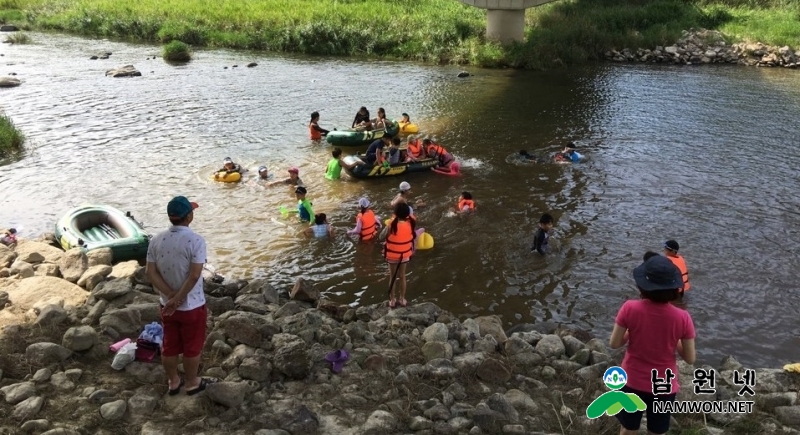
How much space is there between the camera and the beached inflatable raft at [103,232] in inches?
420

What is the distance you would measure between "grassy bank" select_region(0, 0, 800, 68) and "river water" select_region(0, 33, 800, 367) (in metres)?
4.23

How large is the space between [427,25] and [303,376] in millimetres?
31960

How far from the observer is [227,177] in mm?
15078

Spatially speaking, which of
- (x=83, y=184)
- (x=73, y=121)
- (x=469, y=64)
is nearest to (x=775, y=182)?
(x=83, y=184)

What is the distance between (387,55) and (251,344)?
2978cm

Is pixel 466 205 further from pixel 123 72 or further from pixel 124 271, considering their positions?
pixel 123 72

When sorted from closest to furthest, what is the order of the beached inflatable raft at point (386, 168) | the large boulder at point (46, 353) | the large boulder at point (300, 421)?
the large boulder at point (300, 421) → the large boulder at point (46, 353) → the beached inflatable raft at point (386, 168)

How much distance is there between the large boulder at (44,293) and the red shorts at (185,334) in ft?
9.38

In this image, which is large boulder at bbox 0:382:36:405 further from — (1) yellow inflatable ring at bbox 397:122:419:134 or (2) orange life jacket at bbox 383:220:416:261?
(1) yellow inflatable ring at bbox 397:122:419:134

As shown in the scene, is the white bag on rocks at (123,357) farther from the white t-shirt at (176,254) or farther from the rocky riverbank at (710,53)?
the rocky riverbank at (710,53)

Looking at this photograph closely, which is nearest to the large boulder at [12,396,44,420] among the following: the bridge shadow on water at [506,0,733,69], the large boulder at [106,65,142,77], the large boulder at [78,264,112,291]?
the large boulder at [78,264,112,291]

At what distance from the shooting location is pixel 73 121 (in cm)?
2088

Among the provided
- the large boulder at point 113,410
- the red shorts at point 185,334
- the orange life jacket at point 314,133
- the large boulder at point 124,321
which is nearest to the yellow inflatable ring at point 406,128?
the orange life jacket at point 314,133

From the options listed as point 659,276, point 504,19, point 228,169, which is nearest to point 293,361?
point 659,276
